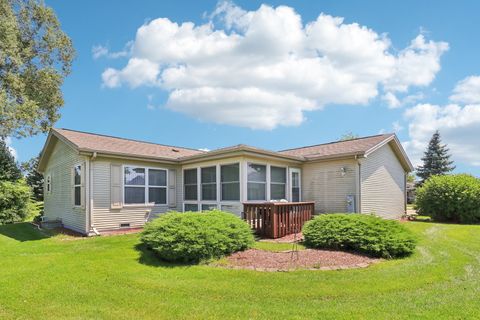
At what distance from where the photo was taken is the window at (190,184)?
44.4ft

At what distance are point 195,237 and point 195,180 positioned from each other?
654cm

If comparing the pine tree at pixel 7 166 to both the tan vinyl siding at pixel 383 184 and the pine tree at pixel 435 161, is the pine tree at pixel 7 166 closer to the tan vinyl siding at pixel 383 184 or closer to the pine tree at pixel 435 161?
A: the tan vinyl siding at pixel 383 184

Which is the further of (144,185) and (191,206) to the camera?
(191,206)

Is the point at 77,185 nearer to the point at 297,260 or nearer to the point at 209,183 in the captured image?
the point at 209,183

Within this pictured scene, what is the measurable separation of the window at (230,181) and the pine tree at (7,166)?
14499 mm

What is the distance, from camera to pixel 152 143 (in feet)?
55.3

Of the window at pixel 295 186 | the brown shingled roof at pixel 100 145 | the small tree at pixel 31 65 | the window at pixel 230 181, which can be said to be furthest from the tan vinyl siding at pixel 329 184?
the small tree at pixel 31 65

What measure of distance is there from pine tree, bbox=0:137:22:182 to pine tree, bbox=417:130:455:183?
120 ft

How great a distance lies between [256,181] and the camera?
11898 millimetres

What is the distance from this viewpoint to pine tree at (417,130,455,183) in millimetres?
34250

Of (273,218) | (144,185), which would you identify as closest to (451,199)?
(273,218)

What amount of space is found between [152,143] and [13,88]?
834cm

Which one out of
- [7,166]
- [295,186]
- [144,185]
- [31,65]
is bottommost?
[295,186]

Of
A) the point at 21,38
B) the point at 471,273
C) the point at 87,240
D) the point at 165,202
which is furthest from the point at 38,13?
the point at 471,273
